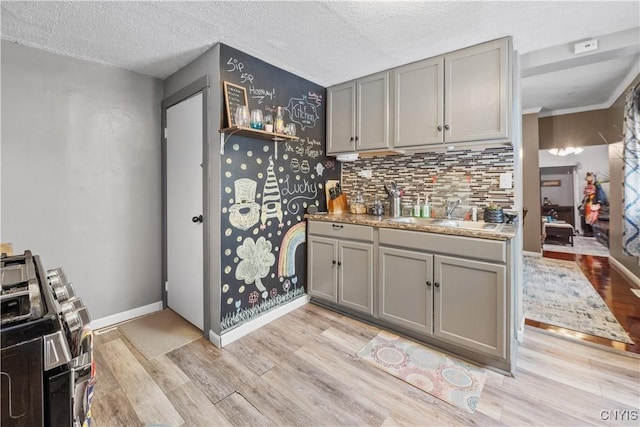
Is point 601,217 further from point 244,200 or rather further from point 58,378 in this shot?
point 58,378

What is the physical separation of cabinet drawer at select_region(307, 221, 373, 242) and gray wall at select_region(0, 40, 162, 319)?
5.16 ft

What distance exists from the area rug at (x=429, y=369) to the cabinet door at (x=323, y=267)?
659 mm

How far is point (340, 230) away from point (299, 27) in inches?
65.2

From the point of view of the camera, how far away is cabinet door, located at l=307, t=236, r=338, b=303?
107 inches

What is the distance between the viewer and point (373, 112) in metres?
2.71

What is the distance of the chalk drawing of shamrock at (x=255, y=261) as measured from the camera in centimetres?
237

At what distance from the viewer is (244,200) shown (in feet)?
7.75

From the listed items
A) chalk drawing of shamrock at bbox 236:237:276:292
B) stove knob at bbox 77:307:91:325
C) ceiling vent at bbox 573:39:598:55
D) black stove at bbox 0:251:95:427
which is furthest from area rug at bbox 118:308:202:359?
ceiling vent at bbox 573:39:598:55

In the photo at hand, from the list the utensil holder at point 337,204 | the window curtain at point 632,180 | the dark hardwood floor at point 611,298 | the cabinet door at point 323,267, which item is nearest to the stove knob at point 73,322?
the cabinet door at point 323,267

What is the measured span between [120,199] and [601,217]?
8.53m

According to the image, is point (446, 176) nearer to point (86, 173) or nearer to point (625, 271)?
point (86, 173)

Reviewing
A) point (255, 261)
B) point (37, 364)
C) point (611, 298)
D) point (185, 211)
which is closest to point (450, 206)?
point (255, 261)

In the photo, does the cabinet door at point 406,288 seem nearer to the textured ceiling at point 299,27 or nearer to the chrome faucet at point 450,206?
the chrome faucet at point 450,206

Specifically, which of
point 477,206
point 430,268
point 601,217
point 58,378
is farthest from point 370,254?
point 601,217
